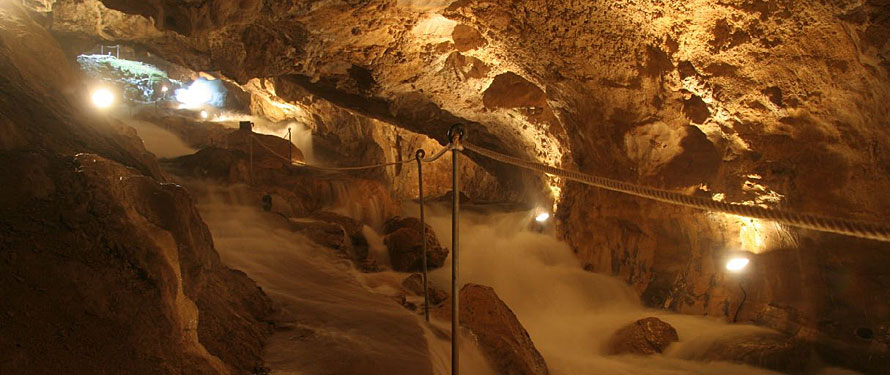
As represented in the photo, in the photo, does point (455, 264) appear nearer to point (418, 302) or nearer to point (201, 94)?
point (418, 302)

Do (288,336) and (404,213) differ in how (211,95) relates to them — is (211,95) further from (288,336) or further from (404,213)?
(288,336)

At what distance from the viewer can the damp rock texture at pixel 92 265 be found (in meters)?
1.85

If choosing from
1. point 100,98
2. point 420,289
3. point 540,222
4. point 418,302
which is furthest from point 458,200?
point 540,222

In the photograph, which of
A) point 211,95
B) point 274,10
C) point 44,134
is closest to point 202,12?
point 274,10

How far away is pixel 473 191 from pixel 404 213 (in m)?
3.74

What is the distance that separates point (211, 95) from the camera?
25.2 metres

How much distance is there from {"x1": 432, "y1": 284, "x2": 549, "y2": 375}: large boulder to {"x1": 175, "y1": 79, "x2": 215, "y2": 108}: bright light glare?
2409 cm

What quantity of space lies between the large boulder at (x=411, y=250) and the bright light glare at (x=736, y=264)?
440 centimetres

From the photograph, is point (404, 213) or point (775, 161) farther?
point (404, 213)

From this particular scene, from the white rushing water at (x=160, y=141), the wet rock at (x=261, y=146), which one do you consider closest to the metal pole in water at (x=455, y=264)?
the wet rock at (x=261, y=146)

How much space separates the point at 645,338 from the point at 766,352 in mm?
1169

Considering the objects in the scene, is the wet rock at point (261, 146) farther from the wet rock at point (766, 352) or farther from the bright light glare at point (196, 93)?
the bright light glare at point (196, 93)

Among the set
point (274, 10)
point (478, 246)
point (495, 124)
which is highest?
point (274, 10)

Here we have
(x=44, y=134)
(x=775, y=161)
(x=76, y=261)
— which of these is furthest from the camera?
(x=775, y=161)
